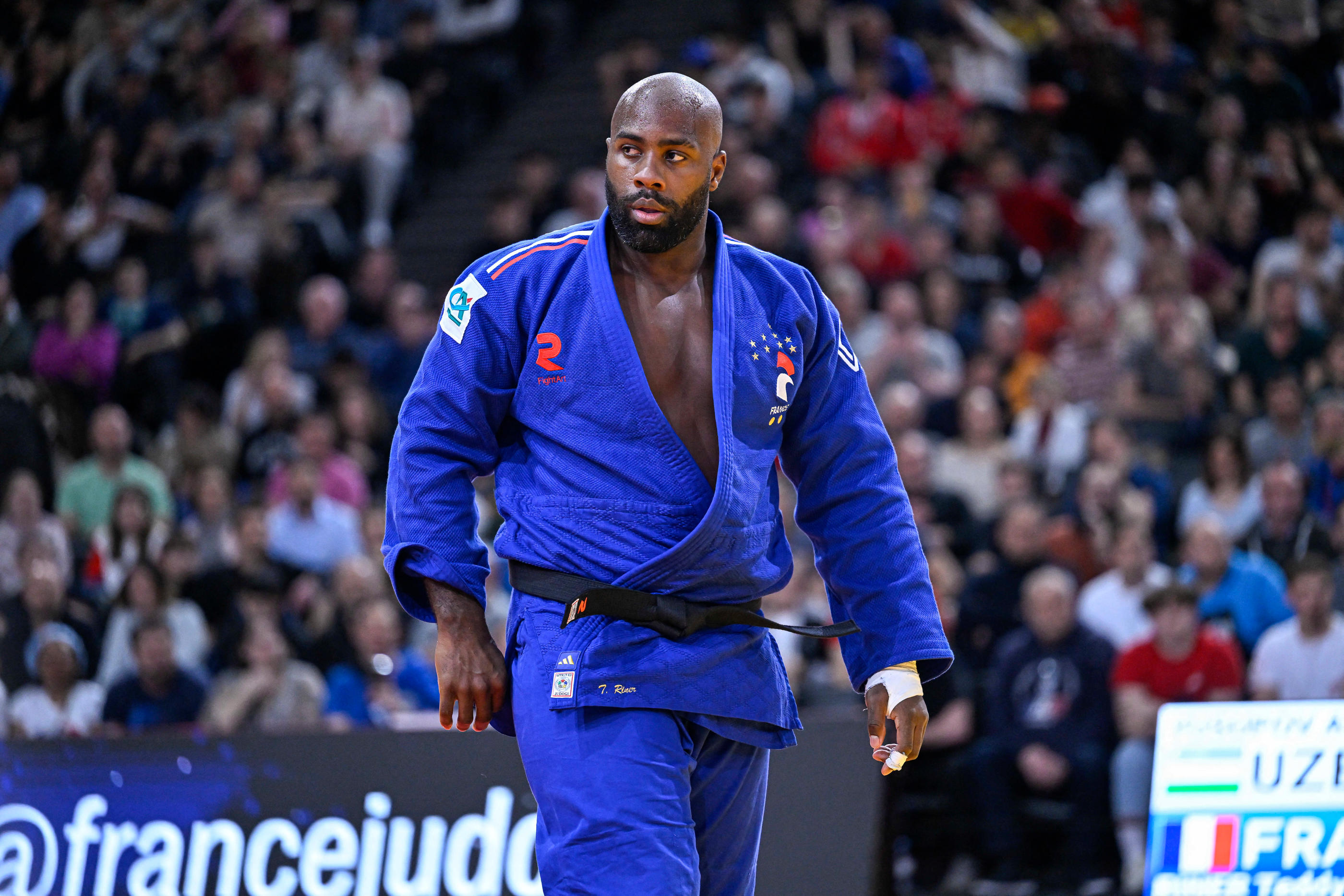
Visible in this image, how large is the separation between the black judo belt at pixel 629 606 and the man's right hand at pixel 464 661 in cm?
12

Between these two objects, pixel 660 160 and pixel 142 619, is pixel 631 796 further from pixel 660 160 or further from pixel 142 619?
pixel 142 619

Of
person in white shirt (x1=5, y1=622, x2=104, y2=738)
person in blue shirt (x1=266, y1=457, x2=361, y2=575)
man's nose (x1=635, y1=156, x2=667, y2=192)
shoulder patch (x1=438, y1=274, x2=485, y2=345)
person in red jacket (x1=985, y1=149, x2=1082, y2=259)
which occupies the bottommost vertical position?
person in white shirt (x1=5, y1=622, x2=104, y2=738)

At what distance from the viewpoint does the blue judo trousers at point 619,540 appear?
8.93ft

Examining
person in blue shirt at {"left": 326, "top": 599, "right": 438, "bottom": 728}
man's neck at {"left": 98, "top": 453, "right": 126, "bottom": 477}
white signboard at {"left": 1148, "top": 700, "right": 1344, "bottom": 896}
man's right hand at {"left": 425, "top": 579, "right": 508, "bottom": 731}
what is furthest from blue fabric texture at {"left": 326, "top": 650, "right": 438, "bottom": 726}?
man's right hand at {"left": 425, "top": 579, "right": 508, "bottom": 731}

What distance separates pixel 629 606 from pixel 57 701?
500cm

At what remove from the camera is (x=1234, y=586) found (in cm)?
712

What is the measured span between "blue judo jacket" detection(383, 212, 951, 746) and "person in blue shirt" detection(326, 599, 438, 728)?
4184mm

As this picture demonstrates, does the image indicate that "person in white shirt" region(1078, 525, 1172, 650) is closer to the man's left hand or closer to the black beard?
the man's left hand

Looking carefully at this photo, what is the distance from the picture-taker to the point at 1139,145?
10109mm

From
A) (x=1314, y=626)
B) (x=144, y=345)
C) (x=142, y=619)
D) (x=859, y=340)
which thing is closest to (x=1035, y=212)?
(x=859, y=340)

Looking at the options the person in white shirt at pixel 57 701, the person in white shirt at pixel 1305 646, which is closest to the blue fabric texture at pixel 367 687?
the person in white shirt at pixel 57 701

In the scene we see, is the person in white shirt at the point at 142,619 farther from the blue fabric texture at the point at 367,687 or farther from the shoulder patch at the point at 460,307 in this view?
the shoulder patch at the point at 460,307

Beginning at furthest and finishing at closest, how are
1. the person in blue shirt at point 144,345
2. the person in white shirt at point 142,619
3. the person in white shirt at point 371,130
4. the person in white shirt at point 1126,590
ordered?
the person in white shirt at point 371,130 < the person in blue shirt at point 144,345 < the person in white shirt at point 142,619 < the person in white shirt at point 1126,590

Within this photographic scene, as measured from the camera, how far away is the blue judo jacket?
9.15 ft
